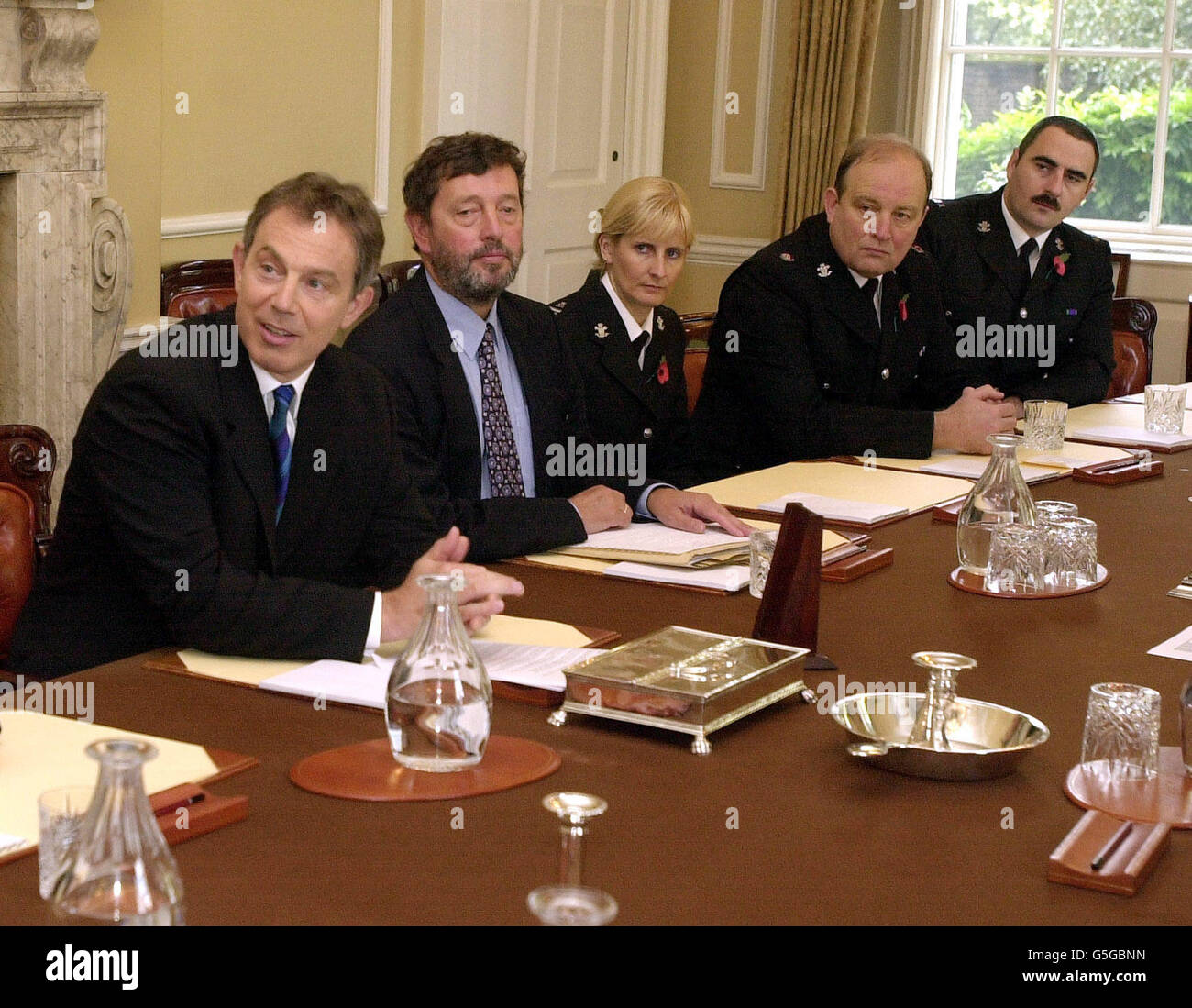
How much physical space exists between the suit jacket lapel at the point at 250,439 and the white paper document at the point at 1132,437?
2.25 metres

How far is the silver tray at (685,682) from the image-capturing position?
1638 mm

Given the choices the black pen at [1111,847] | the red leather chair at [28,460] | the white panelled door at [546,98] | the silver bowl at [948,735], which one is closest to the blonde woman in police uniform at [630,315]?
the red leather chair at [28,460]

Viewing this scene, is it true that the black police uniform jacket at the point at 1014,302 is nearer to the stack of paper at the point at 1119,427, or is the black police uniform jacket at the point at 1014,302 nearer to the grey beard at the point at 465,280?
the stack of paper at the point at 1119,427

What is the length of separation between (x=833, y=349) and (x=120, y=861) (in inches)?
112

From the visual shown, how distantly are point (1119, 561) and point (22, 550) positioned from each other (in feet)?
5.53

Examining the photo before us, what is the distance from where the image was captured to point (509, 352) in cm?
304

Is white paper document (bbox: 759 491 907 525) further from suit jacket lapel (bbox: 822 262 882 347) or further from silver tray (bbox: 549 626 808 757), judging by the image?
silver tray (bbox: 549 626 808 757)

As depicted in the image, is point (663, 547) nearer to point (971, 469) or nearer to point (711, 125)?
point (971, 469)

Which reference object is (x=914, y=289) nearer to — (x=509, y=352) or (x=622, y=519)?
(x=509, y=352)

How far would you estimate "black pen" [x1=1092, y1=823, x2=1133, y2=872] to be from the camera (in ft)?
4.38

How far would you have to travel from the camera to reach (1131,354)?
4820 millimetres

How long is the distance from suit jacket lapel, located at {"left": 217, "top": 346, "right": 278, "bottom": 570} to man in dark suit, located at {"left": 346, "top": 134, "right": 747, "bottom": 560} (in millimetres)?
518
